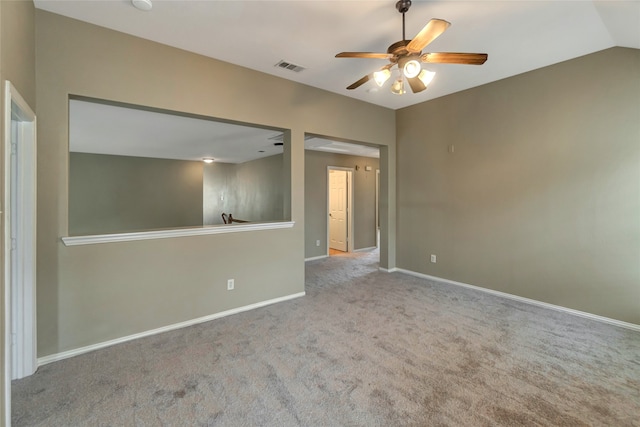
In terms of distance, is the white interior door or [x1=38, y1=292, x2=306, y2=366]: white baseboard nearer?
[x1=38, y1=292, x2=306, y2=366]: white baseboard

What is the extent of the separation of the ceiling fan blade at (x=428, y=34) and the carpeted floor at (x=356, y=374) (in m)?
2.42

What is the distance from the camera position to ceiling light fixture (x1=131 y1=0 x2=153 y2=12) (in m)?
2.20

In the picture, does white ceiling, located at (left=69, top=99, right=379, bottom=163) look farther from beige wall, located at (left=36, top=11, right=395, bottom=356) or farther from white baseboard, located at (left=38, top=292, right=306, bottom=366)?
white baseboard, located at (left=38, top=292, right=306, bottom=366)

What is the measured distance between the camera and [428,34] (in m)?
1.92

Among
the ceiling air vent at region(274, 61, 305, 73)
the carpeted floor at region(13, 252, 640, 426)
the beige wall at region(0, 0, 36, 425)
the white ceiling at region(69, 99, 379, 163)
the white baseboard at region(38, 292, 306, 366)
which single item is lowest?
the carpeted floor at region(13, 252, 640, 426)

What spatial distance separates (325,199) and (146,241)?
4356 mm

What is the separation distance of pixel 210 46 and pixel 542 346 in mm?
4236

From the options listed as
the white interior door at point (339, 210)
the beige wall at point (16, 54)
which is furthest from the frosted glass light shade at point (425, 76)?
the white interior door at point (339, 210)

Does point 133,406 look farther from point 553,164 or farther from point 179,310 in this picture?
point 553,164

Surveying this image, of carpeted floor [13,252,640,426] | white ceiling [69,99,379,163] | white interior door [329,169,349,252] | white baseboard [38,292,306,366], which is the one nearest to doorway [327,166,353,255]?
white interior door [329,169,349,252]

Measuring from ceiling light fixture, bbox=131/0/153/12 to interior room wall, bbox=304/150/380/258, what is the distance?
167 inches

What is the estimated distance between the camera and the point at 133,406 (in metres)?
1.83

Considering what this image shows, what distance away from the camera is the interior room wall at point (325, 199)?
646 cm

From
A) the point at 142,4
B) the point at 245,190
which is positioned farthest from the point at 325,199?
the point at 142,4
